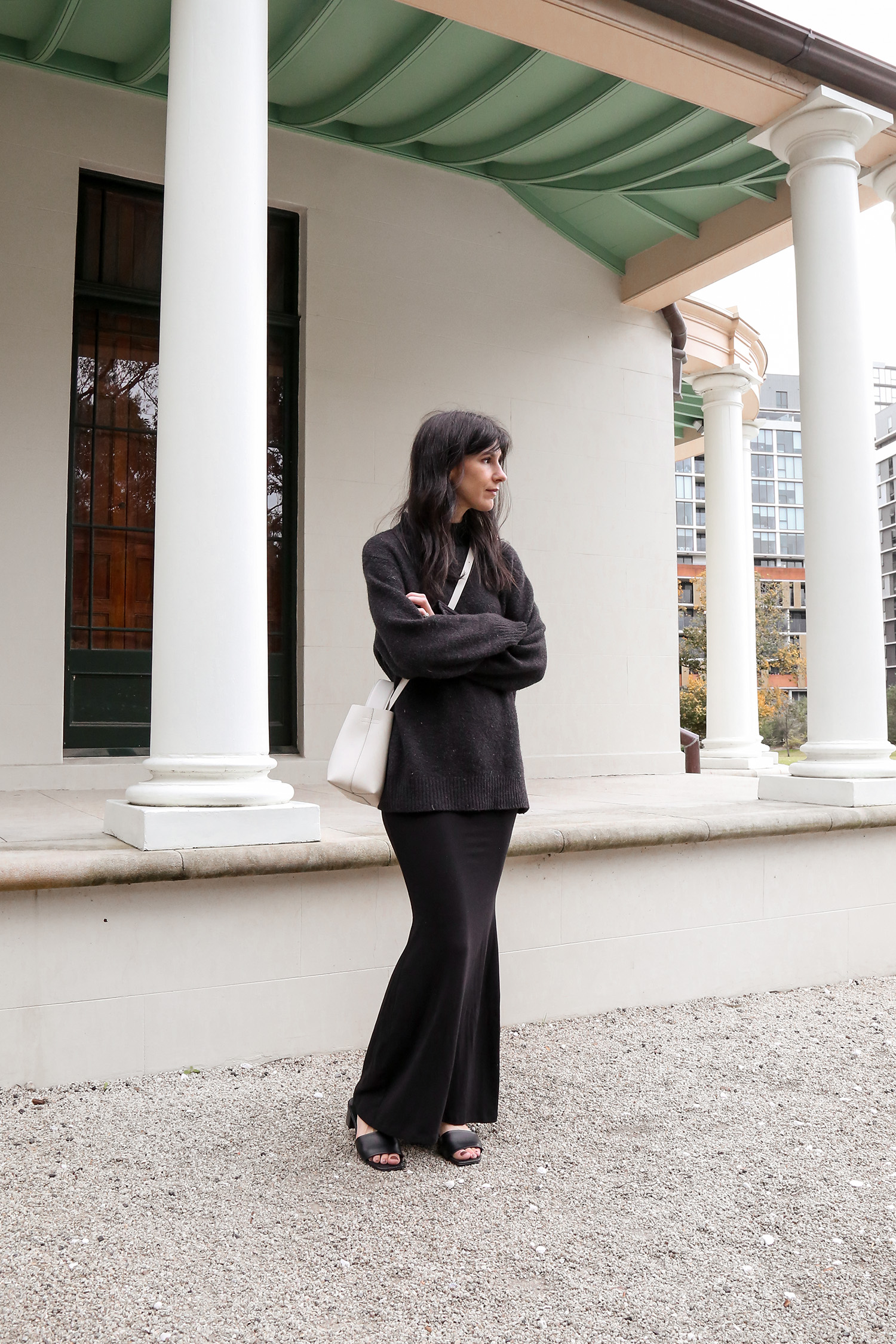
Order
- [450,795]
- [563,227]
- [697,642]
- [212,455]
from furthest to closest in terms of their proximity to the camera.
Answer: [697,642], [563,227], [212,455], [450,795]

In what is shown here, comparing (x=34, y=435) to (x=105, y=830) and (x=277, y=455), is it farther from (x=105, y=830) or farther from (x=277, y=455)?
(x=105, y=830)

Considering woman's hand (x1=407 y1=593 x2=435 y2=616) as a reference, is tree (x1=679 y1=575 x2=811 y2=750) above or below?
above

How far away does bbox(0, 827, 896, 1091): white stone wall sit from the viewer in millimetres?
3484

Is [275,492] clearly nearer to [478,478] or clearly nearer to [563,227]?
[563,227]

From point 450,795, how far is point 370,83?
6192 millimetres

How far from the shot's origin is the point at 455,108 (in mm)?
7535

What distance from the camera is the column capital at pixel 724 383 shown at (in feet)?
36.7

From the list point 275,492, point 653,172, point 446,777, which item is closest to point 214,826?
point 446,777

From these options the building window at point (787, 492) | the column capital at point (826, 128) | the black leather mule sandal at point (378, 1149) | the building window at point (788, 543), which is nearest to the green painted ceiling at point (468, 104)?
the column capital at point (826, 128)

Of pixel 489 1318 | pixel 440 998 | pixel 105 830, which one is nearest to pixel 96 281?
pixel 105 830

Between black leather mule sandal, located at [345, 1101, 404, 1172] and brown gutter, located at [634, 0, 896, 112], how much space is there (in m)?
5.40

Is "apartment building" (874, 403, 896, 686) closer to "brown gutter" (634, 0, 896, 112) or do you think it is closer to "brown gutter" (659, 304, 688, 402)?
"brown gutter" (659, 304, 688, 402)

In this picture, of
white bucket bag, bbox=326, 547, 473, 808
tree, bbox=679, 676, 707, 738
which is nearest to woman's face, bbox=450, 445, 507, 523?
white bucket bag, bbox=326, 547, 473, 808

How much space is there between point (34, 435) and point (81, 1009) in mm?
4575
